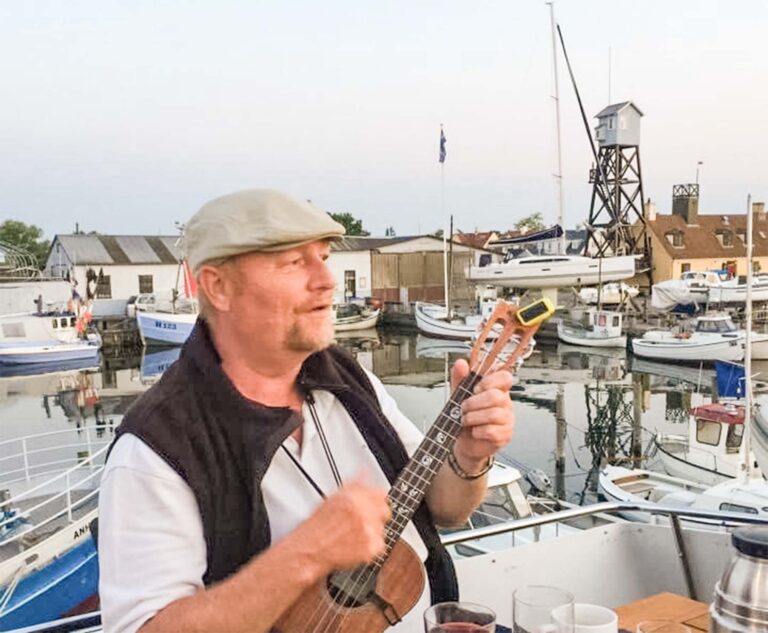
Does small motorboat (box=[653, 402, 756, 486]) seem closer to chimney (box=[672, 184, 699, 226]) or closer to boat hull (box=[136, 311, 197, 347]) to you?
boat hull (box=[136, 311, 197, 347])

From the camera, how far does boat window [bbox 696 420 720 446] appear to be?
12.8 meters

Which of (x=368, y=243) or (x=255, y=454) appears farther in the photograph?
(x=368, y=243)

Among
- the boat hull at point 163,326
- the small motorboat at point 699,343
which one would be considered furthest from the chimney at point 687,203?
the boat hull at point 163,326

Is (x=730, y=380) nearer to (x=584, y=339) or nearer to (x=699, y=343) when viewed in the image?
(x=699, y=343)

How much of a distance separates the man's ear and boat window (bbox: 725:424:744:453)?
42.2 feet

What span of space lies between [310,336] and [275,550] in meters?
0.56

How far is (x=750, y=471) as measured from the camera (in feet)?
36.9

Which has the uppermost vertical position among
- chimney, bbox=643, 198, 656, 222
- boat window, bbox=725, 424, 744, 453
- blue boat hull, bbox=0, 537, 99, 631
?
chimney, bbox=643, 198, 656, 222

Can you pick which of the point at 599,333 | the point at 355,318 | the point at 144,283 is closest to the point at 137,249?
the point at 144,283

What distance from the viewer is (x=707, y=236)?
44.4m

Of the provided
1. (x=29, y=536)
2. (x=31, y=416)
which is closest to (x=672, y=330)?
(x=31, y=416)

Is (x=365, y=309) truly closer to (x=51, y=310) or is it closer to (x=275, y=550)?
(x=51, y=310)

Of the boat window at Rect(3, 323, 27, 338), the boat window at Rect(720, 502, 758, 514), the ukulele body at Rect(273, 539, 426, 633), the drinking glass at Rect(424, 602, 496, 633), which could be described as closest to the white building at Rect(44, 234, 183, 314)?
the boat window at Rect(3, 323, 27, 338)

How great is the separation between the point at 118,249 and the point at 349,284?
45.0 ft
